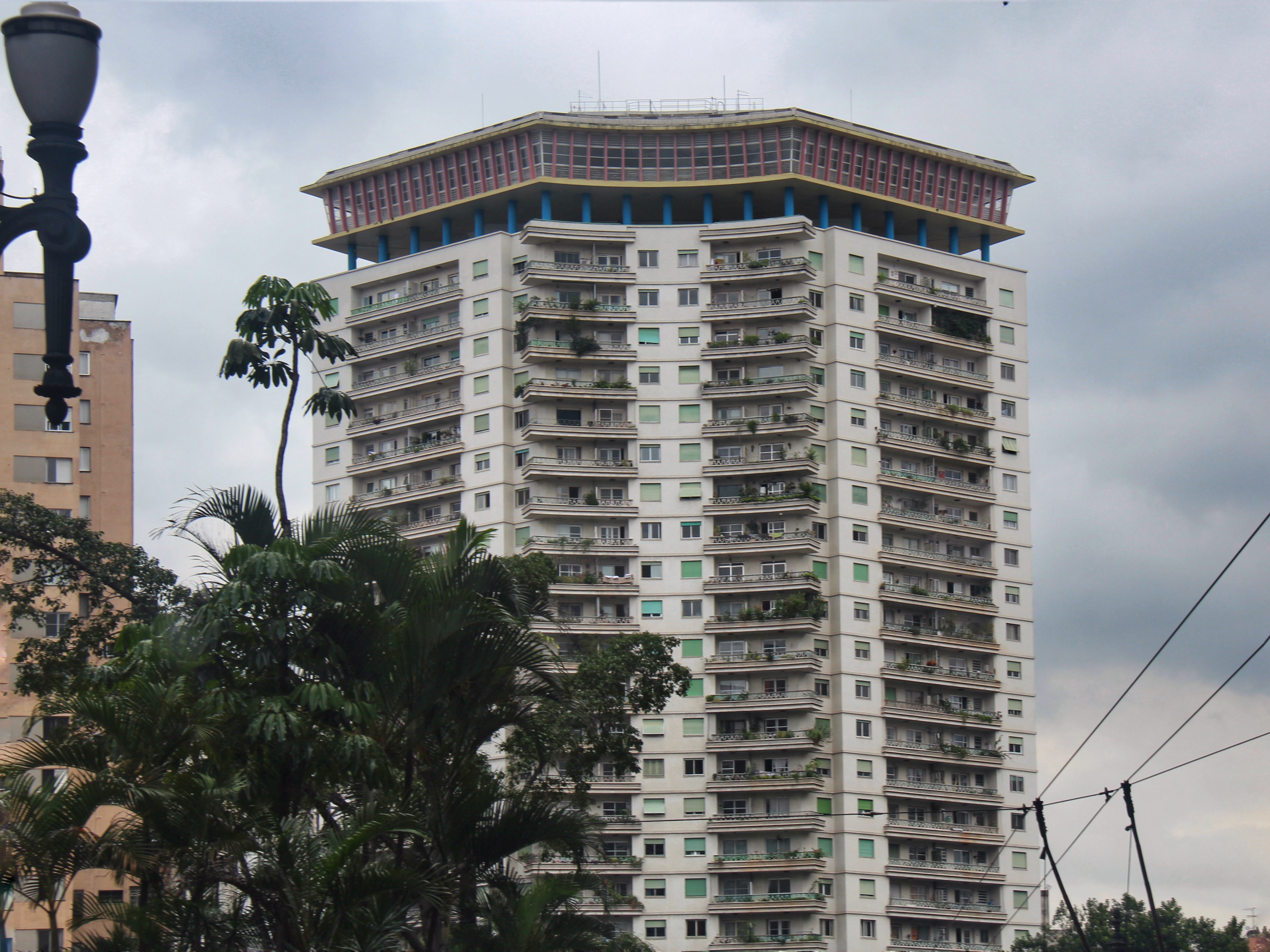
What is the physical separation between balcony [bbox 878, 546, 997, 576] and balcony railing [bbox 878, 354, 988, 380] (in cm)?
1219

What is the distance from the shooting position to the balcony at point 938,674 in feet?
363

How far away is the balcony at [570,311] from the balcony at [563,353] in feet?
5.33

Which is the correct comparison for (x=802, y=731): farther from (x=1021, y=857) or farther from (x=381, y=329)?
(x=381, y=329)

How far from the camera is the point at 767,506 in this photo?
109m

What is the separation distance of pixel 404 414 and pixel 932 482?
35587 millimetres

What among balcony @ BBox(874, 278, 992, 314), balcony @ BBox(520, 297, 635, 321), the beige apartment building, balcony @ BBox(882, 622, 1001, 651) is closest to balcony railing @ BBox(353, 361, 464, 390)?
balcony @ BBox(520, 297, 635, 321)

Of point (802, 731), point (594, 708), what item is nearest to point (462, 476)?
point (802, 731)

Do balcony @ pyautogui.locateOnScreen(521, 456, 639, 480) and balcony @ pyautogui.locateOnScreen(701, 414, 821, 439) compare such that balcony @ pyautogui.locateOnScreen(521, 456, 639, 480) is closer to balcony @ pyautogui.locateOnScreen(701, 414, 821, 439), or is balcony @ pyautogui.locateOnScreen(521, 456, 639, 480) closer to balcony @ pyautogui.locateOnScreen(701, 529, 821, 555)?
balcony @ pyautogui.locateOnScreen(701, 414, 821, 439)

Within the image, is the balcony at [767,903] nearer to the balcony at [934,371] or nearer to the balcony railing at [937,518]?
the balcony railing at [937,518]

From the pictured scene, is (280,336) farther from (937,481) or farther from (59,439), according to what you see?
(937,481)

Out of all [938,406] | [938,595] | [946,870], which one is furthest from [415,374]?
[946,870]

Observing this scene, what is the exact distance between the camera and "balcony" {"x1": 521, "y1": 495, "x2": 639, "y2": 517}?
109m

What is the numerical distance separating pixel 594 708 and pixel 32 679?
26.5 meters

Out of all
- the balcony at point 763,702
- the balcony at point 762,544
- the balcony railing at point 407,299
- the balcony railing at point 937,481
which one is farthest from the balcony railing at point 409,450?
the balcony railing at point 937,481
